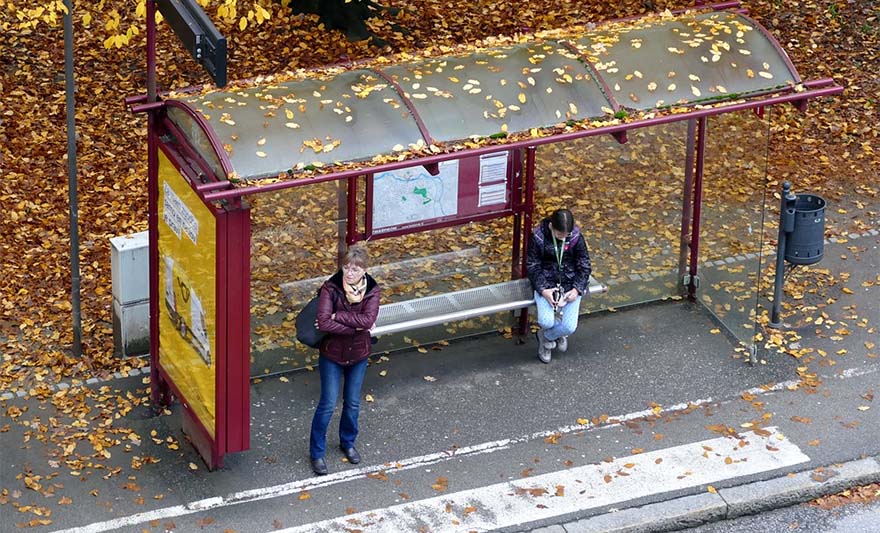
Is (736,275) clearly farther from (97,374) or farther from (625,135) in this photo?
(97,374)

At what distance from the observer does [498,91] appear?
9.76m

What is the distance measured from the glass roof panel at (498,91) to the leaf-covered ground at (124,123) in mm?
1154

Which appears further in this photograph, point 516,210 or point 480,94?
point 516,210

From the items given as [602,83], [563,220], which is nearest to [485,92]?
[602,83]

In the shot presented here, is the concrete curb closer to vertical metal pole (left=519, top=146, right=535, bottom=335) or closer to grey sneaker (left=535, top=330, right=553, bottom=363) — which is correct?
grey sneaker (left=535, top=330, right=553, bottom=363)

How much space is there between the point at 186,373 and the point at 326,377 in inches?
40.5

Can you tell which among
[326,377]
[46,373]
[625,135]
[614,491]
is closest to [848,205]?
[625,135]

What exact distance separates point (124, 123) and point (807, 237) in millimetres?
6607

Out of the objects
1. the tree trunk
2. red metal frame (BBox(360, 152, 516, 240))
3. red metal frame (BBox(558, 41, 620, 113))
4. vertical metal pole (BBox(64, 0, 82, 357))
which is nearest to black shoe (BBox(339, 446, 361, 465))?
red metal frame (BBox(360, 152, 516, 240))

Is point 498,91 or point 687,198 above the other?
point 498,91

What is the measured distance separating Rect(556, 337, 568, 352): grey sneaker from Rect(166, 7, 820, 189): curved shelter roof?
6.61ft

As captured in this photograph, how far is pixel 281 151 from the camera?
898cm

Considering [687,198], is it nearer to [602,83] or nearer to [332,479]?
[602,83]

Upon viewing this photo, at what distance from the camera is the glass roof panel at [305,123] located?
894cm
